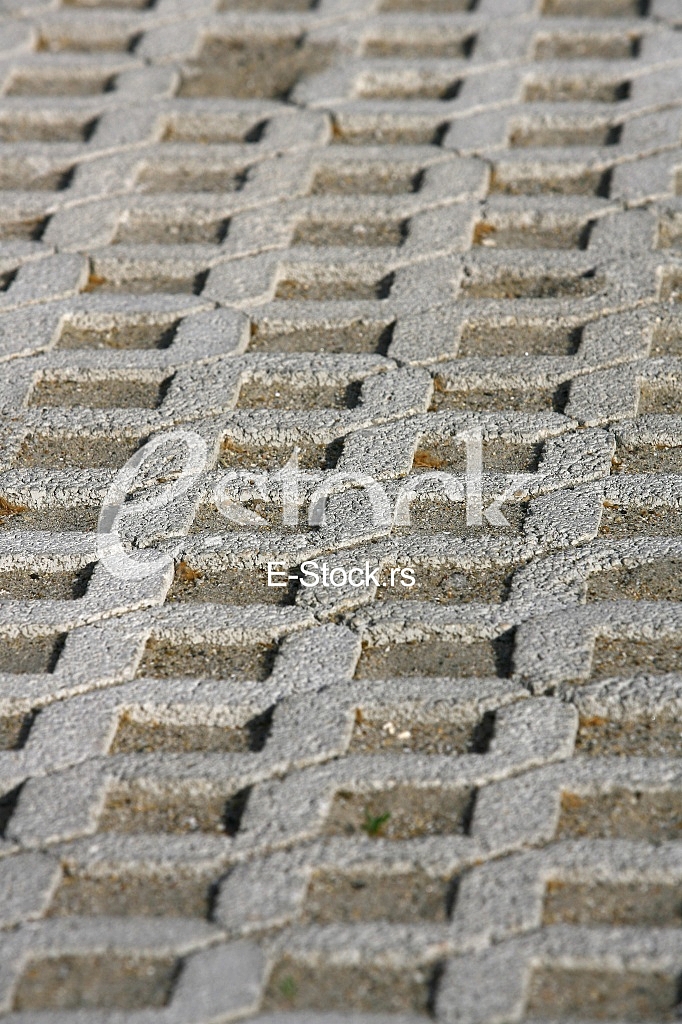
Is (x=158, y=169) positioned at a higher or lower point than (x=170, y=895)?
higher

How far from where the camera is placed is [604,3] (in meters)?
4.14

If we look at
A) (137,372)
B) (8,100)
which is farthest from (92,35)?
(137,372)

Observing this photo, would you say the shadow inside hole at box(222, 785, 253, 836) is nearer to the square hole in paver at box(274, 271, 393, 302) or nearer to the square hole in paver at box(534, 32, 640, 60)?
the square hole in paver at box(274, 271, 393, 302)

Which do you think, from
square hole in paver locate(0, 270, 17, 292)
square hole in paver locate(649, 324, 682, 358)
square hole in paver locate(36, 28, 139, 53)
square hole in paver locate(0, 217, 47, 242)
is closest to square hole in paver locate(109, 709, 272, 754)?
square hole in paver locate(649, 324, 682, 358)

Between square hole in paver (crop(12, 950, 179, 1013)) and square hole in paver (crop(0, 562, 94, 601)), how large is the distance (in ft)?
2.36

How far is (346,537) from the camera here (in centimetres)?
227

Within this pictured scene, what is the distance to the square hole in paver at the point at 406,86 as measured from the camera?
3.72 meters

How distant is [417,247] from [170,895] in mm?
1779

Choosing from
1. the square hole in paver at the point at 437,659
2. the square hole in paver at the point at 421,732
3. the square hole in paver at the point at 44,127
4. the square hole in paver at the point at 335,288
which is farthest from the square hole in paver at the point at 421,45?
the square hole in paver at the point at 421,732

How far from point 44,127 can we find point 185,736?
2314 millimetres

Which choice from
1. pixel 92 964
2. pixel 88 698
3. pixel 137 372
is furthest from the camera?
pixel 137 372

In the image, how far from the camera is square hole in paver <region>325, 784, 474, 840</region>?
1787 millimetres

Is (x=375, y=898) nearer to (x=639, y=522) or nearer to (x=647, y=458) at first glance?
(x=639, y=522)

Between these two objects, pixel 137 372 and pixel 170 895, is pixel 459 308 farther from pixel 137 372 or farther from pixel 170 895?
pixel 170 895
